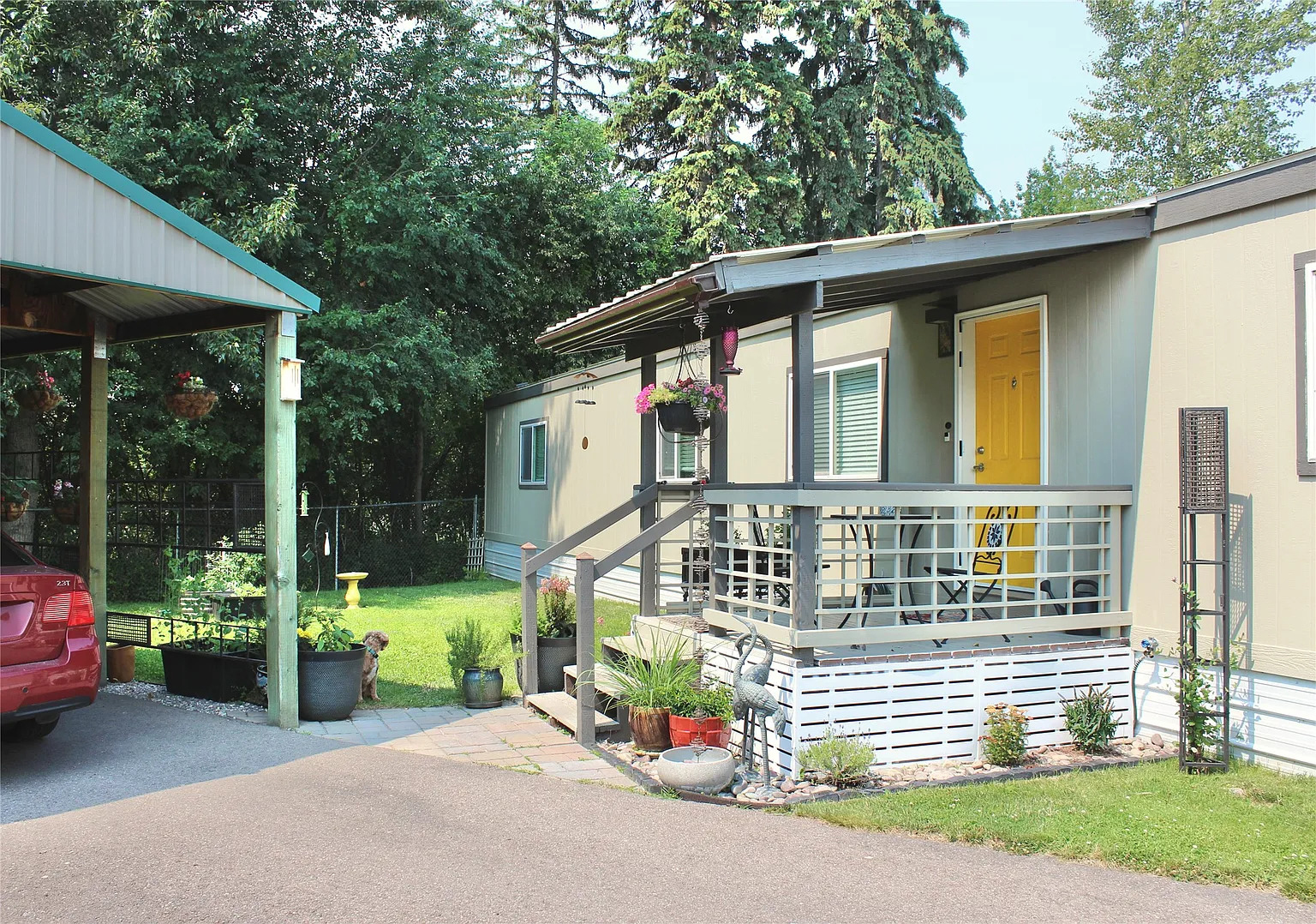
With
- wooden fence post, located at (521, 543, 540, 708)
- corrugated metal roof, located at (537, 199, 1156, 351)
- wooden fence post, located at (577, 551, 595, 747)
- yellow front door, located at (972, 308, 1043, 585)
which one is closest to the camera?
corrugated metal roof, located at (537, 199, 1156, 351)

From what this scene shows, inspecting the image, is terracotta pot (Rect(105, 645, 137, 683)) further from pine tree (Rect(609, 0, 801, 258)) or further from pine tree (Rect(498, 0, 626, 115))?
pine tree (Rect(498, 0, 626, 115))

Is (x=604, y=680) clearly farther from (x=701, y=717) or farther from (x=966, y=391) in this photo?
(x=966, y=391)

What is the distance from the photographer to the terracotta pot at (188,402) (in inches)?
304

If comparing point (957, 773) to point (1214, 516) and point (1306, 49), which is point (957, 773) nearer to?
point (1214, 516)

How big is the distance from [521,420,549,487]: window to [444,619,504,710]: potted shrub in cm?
728

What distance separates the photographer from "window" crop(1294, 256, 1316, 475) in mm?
4926

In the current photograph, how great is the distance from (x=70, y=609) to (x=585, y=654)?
2.68m

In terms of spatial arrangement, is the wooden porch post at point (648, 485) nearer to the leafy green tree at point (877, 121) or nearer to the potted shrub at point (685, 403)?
the potted shrub at point (685, 403)

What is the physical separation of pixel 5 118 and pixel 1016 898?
5.53 m

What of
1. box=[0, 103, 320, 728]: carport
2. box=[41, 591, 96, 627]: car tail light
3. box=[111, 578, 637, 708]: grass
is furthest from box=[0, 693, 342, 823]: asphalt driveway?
box=[111, 578, 637, 708]: grass

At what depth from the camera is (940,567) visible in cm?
716

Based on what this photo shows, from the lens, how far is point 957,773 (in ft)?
17.1

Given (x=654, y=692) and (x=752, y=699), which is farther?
(x=654, y=692)

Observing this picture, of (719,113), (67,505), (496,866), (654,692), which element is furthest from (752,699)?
(719,113)
